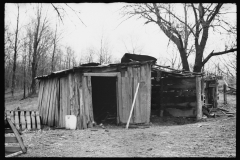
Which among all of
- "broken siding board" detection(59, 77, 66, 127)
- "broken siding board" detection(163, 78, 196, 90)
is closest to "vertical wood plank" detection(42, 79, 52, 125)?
"broken siding board" detection(59, 77, 66, 127)

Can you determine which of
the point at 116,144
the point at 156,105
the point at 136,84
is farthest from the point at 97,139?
the point at 156,105

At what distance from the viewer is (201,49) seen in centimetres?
1709

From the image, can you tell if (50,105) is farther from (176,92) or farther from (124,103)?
(176,92)

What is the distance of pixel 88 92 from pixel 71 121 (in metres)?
1.48

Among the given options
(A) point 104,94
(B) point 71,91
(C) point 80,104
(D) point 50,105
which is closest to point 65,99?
(B) point 71,91

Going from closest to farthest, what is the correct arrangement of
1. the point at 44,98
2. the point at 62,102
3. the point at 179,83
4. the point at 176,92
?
1. the point at 62,102
2. the point at 44,98
3. the point at 179,83
4. the point at 176,92

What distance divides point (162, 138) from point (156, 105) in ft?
20.8

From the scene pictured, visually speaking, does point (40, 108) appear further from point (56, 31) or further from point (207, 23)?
point (56, 31)

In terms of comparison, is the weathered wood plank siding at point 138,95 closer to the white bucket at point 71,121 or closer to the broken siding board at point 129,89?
the broken siding board at point 129,89

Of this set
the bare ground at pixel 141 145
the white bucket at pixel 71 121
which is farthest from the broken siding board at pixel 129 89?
the bare ground at pixel 141 145

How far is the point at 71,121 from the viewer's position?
1012 cm

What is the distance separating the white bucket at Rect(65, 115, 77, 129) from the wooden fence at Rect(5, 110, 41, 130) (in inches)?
56.5

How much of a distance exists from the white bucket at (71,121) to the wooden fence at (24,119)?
4.71ft

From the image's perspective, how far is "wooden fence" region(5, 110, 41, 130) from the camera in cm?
1015
